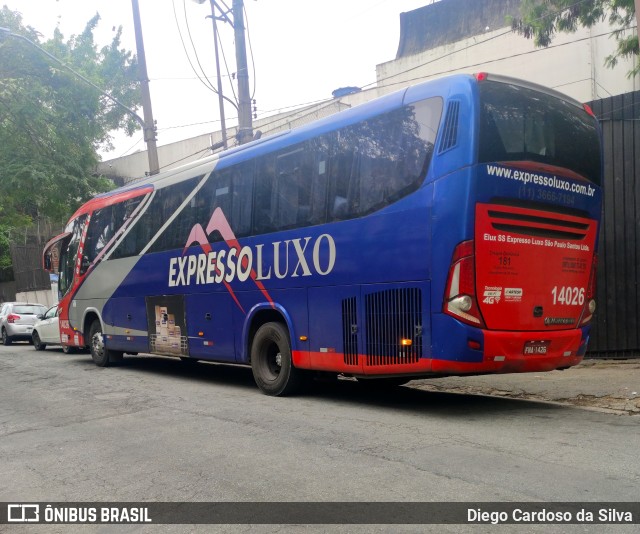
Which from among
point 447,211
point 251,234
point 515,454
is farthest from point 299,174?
point 515,454

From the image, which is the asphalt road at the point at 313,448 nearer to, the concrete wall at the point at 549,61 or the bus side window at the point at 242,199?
the bus side window at the point at 242,199

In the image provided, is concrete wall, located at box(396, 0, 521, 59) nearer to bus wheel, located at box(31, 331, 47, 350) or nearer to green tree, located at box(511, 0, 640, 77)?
green tree, located at box(511, 0, 640, 77)

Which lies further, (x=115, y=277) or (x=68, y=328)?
(x=68, y=328)

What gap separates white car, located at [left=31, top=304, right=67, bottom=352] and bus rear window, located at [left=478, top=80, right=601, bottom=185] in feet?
49.0

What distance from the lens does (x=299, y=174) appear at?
343 inches

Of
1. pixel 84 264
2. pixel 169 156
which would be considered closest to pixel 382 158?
pixel 84 264

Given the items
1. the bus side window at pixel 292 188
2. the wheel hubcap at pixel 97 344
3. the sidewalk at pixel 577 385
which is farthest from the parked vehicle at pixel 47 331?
the sidewalk at pixel 577 385

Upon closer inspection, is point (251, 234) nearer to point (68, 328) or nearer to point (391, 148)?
point (391, 148)

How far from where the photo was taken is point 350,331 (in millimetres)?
7828

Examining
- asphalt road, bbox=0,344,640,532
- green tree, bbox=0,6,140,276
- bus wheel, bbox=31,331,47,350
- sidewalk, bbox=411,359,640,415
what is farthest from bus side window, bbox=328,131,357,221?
bus wheel, bbox=31,331,47,350

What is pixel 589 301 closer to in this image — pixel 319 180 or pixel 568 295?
pixel 568 295

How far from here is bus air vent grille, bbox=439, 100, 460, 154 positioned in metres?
6.73

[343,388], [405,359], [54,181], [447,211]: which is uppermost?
[54,181]

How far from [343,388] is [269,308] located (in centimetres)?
188
